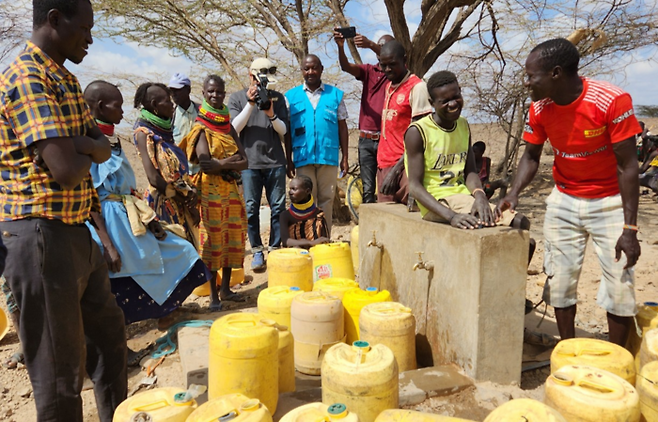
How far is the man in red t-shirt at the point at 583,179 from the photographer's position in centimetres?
262

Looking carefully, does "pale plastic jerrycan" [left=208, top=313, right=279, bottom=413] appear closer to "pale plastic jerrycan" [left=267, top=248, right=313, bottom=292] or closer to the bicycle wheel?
"pale plastic jerrycan" [left=267, top=248, right=313, bottom=292]

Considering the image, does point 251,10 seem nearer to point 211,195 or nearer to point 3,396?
point 211,195

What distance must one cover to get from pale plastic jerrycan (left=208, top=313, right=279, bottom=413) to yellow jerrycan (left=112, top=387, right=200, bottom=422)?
0.31 m

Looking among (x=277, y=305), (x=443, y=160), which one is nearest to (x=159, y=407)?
(x=277, y=305)

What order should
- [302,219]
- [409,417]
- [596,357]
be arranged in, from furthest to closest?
[302,219], [596,357], [409,417]

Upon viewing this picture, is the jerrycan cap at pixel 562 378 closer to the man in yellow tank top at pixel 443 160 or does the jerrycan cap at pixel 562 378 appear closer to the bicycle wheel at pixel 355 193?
the man in yellow tank top at pixel 443 160

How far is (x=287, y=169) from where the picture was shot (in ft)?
18.3

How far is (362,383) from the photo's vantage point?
2.04 metres

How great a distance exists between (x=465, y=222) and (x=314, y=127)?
114 inches

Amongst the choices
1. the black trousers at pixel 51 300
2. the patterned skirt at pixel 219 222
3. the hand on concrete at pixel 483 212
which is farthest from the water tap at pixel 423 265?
the patterned skirt at pixel 219 222

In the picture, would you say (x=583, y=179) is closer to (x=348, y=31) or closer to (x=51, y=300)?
(x=51, y=300)

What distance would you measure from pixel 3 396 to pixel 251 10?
25.0 feet

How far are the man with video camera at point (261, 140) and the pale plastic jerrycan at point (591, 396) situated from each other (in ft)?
11.9

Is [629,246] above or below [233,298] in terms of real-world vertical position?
above
